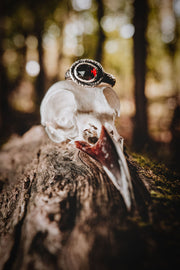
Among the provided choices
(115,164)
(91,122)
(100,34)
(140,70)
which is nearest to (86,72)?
(91,122)

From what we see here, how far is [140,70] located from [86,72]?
4562mm

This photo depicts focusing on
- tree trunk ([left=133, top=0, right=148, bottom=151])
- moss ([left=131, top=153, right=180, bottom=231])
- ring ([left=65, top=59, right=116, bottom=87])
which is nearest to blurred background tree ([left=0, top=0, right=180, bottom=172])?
tree trunk ([left=133, top=0, right=148, bottom=151])


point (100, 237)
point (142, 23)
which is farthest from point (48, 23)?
point (100, 237)

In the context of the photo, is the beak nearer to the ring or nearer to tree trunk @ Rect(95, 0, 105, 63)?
the ring

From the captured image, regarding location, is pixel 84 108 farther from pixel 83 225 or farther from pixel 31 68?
pixel 31 68

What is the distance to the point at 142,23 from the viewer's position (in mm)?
5617

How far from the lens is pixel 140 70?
229 inches

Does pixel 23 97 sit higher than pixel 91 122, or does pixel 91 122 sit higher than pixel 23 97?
pixel 23 97

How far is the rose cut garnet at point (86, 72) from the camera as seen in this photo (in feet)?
6.86

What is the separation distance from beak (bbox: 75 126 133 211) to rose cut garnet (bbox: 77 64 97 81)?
83 cm

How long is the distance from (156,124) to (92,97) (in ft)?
20.2

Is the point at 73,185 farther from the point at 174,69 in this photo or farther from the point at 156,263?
the point at 174,69

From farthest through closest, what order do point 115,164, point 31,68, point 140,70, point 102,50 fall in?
1. point 31,68
2. point 102,50
3. point 140,70
4. point 115,164

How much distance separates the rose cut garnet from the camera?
209cm
